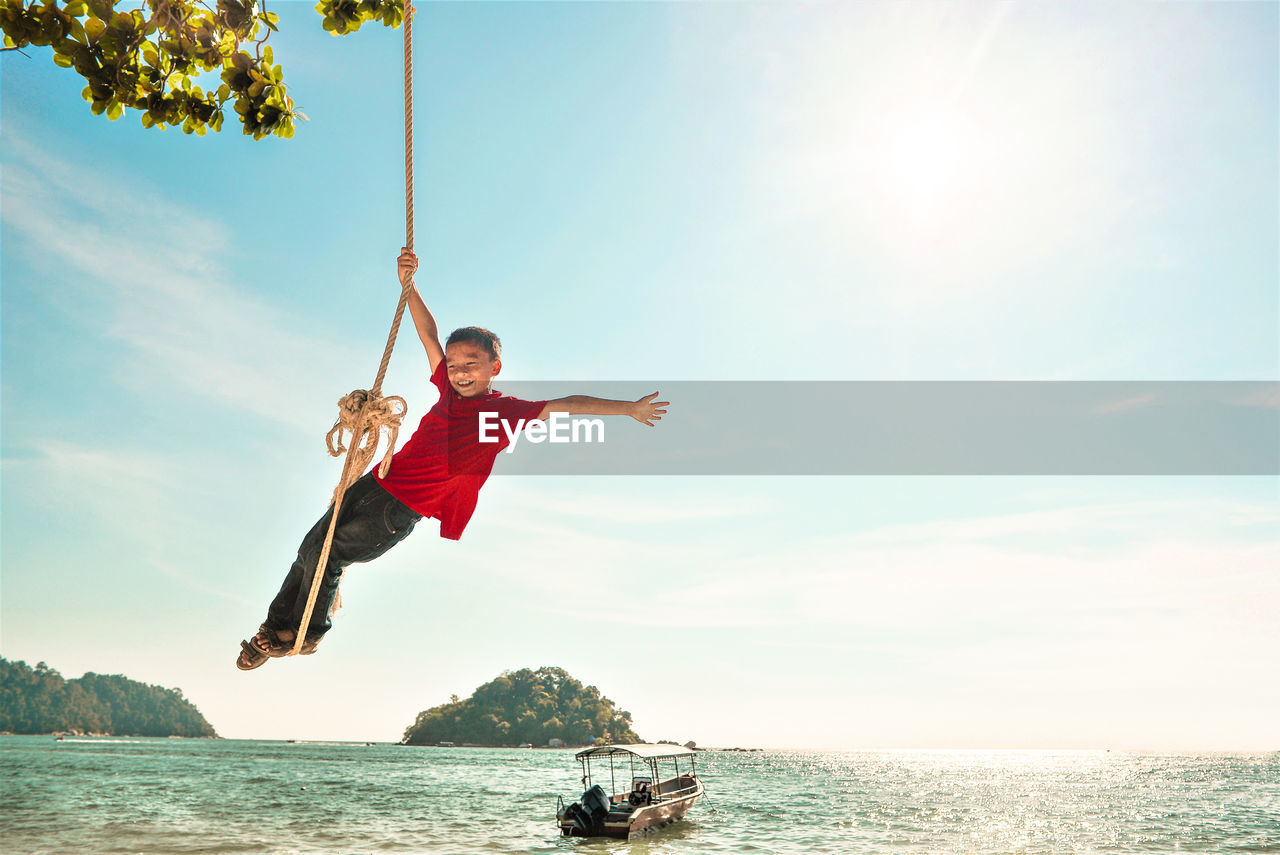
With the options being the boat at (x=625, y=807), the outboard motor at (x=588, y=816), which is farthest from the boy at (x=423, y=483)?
the outboard motor at (x=588, y=816)

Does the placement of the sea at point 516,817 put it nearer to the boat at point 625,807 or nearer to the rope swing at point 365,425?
the boat at point 625,807

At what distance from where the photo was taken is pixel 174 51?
11.2 ft

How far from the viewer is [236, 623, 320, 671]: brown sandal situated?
13.9ft

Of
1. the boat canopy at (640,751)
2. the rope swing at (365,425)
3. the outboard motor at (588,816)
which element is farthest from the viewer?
the outboard motor at (588,816)

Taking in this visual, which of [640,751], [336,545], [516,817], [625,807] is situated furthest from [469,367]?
[516,817]

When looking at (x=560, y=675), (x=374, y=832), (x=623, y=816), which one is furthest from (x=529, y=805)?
(x=560, y=675)

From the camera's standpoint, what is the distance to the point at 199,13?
342 centimetres

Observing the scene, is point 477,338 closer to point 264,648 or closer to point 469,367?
point 469,367

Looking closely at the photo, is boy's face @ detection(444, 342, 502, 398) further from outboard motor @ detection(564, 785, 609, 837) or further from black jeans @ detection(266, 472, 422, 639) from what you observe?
outboard motor @ detection(564, 785, 609, 837)

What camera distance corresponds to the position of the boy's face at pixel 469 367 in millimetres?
4297

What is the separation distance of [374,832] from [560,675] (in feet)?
492

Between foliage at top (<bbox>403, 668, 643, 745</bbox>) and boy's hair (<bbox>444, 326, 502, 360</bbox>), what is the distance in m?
180

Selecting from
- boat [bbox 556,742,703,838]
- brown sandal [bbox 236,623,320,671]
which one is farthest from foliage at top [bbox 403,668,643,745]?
brown sandal [bbox 236,623,320,671]

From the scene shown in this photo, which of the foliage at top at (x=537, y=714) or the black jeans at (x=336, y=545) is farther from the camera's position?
the foliage at top at (x=537, y=714)
